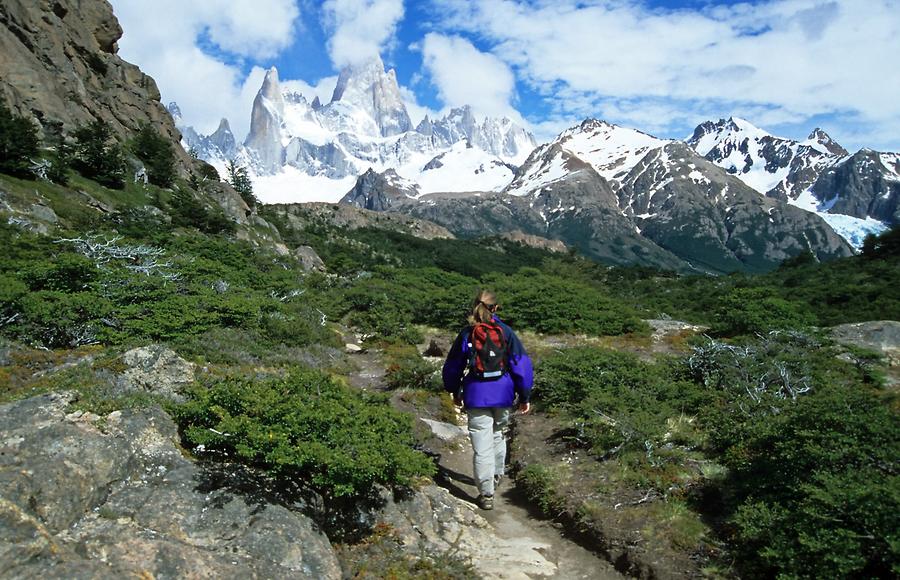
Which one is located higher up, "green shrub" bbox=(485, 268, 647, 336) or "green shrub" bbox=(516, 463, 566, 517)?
"green shrub" bbox=(485, 268, 647, 336)

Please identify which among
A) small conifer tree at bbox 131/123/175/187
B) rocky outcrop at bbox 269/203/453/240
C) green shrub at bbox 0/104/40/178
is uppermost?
rocky outcrop at bbox 269/203/453/240

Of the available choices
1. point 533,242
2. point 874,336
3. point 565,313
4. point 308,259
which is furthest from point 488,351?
point 533,242

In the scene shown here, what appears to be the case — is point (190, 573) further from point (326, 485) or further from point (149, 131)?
point (149, 131)

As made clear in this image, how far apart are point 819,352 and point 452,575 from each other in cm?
1200

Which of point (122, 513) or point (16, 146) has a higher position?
point (16, 146)

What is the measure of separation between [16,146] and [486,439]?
3253cm

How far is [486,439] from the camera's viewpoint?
7.79m

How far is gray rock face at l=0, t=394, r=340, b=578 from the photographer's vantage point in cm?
452

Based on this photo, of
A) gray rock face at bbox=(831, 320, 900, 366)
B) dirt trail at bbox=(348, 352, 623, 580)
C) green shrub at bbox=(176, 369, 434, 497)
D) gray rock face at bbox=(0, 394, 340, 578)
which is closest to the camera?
gray rock face at bbox=(0, 394, 340, 578)

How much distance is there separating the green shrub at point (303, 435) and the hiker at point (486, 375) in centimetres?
97

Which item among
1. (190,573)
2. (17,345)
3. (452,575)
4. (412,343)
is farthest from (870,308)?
(17,345)

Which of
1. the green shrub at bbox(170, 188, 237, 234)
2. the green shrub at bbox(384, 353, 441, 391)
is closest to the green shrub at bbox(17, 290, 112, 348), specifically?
the green shrub at bbox(384, 353, 441, 391)

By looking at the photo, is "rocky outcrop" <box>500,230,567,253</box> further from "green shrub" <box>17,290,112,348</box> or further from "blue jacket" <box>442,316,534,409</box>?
"blue jacket" <box>442,316,534,409</box>

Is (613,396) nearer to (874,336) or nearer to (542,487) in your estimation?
(542,487)
